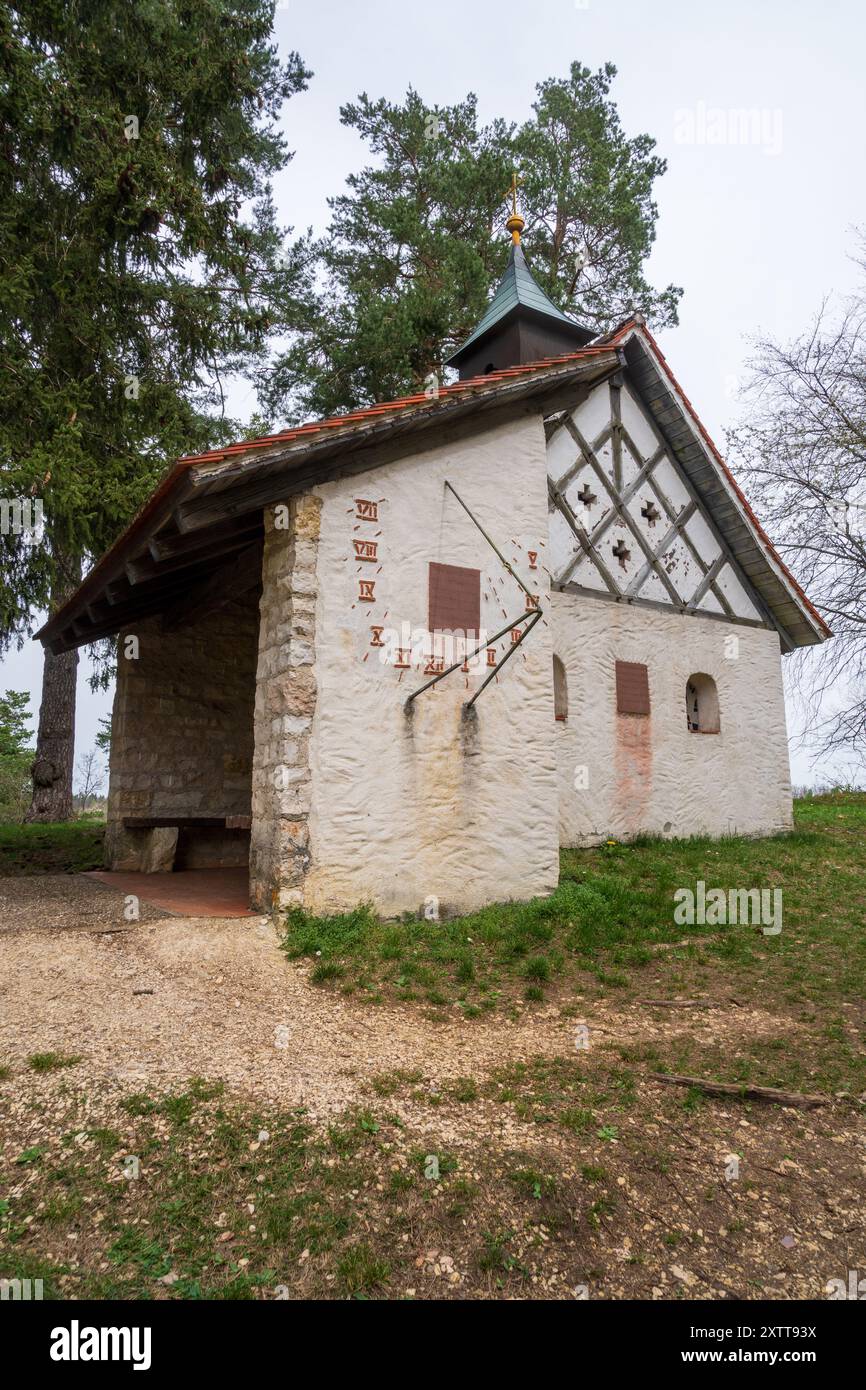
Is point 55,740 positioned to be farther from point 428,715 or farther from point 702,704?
point 702,704

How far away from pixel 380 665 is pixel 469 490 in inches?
75.5

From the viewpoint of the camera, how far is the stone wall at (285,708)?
221 inches

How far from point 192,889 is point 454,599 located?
3629 millimetres

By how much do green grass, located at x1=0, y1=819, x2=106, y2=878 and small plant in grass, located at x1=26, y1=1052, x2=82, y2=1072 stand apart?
5355 millimetres

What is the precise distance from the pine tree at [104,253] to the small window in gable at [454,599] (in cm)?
495

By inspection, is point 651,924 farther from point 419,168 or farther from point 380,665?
point 419,168

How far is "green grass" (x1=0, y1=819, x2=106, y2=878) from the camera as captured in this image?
358 inches

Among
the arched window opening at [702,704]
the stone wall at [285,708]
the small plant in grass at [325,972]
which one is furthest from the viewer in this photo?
the arched window opening at [702,704]

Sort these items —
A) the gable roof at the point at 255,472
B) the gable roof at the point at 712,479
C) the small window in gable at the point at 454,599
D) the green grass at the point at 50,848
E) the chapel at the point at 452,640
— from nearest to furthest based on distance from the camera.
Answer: the gable roof at the point at 255,472
the chapel at the point at 452,640
the small window in gable at the point at 454,599
the green grass at the point at 50,848
the gable roof at the point at 712,479

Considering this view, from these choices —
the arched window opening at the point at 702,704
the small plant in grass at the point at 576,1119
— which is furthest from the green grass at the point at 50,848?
the arched window opening at the point at 702,704

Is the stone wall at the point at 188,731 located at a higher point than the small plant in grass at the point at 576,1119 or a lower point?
higher

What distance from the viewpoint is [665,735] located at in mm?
10047

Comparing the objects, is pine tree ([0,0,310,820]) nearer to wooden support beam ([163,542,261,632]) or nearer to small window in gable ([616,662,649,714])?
wooden support beam ([163,542,261,632])

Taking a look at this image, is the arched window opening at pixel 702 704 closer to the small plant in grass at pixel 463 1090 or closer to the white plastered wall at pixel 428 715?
the white plastered wall at pixel 428 715
